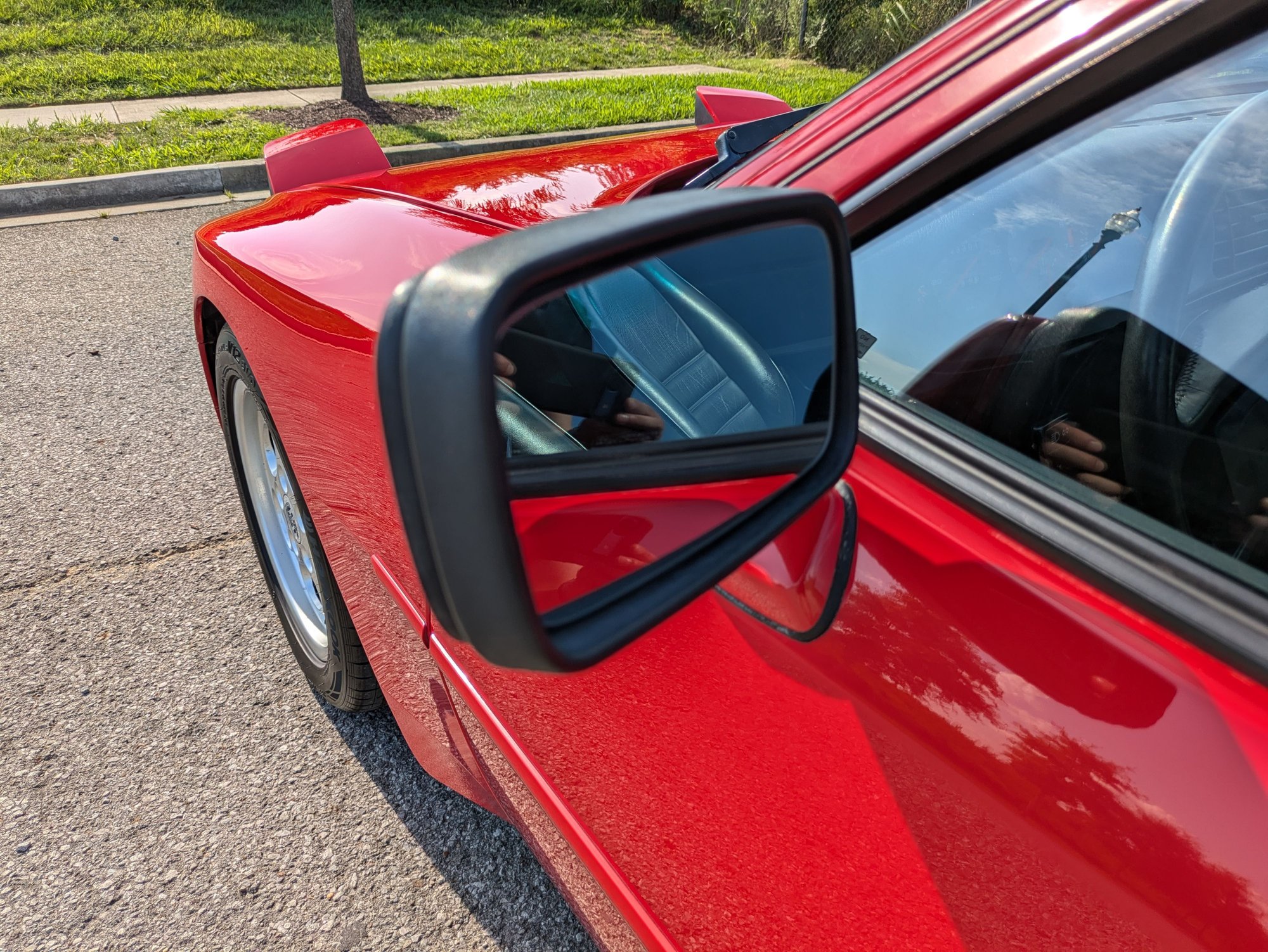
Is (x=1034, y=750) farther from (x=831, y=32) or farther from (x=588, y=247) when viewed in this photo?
(x=831, y=32)

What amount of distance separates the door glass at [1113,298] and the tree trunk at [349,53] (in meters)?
7.89


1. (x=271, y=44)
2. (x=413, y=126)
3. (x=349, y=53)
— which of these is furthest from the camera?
(x=271, y=44)

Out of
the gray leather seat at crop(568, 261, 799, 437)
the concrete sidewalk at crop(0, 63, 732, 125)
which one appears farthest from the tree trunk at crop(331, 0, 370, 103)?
the gray leather seat at crop(568, 261, 799, 437)

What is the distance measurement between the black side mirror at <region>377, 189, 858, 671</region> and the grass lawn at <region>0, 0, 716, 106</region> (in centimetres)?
918

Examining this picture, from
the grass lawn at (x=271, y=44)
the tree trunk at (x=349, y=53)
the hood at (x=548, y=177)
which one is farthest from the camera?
the grass lawn at (x=271, y=44)

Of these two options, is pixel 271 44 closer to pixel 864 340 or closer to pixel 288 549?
pixel 288 549

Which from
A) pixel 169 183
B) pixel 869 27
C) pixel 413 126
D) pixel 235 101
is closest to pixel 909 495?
pixel 169 183

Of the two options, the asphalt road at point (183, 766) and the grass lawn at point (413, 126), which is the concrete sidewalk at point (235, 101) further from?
the asphalt road at point (183, 766)

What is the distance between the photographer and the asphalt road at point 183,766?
204cm

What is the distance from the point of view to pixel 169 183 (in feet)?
21.7

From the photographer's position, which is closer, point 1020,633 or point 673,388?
point 1020,633

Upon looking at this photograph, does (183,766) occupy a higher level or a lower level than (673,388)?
lower

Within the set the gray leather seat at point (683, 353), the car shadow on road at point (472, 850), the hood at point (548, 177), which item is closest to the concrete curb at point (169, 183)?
the hood at point (548, 177)

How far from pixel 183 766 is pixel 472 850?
81cm
